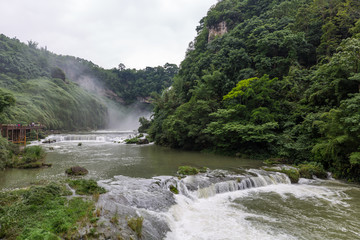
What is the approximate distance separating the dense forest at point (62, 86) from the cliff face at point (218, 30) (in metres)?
34.7


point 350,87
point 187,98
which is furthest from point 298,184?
point 187,98

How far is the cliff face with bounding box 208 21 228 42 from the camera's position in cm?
4091

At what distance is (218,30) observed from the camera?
42.0 m

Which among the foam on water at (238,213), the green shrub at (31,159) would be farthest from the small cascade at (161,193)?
the green shrub at (31,159)

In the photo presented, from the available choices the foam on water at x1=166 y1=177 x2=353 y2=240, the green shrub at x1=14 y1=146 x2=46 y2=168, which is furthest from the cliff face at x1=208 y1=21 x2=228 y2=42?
the green shrub at x1=14 y1=146 x2=46 y2=168

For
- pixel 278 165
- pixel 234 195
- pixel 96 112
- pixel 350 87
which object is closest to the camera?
pixel 234 195

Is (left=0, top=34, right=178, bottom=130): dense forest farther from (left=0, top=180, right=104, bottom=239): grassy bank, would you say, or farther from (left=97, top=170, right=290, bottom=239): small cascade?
(left=97, top=170, right=290, bottom=239): small cascade

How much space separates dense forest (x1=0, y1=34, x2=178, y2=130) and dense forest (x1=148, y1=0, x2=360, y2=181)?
17.9m

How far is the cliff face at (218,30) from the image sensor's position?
1610 inches

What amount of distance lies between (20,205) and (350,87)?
62.5ft

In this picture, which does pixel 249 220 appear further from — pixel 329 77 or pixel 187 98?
pixel 187 98

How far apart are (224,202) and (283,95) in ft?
51.1

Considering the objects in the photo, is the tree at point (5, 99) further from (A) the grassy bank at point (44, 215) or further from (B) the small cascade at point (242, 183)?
(B) the small cascade at point (242, 183)

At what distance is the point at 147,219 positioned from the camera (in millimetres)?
6996
